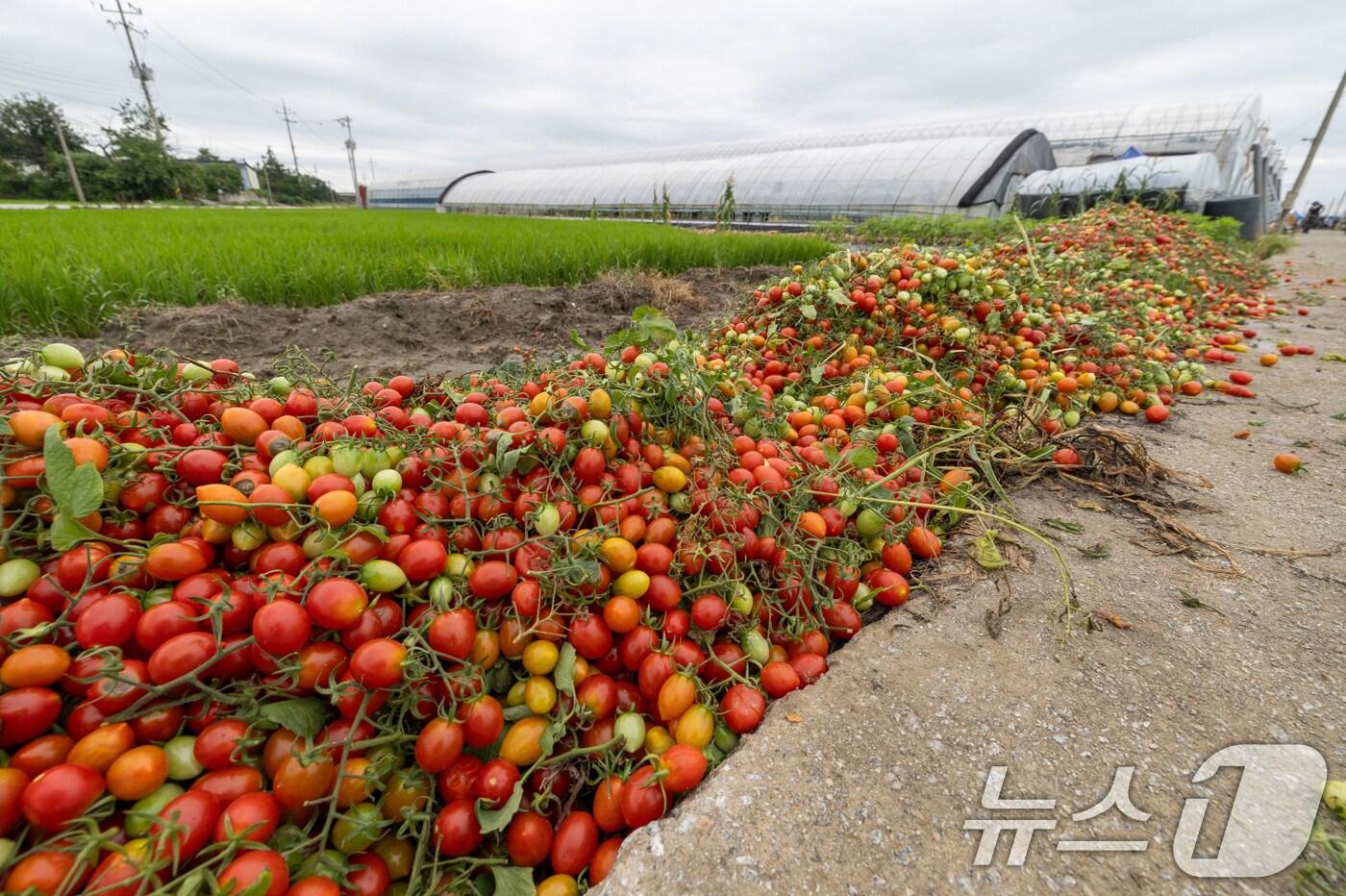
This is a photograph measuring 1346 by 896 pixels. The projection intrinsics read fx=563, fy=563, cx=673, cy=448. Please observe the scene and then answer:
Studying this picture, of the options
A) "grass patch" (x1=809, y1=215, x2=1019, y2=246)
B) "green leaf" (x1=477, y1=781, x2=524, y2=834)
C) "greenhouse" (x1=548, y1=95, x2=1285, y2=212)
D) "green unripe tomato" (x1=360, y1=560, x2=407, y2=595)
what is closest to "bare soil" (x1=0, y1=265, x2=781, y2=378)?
"green unripe tomato" (x1=360, y1=560, x2=407, y2=595)

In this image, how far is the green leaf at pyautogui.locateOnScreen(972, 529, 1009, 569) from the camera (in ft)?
5.73

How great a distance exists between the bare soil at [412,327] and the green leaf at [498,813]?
90.7 inches

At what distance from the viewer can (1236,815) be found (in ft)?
3.34

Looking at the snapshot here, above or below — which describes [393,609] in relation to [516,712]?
above

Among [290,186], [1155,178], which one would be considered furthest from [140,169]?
[1155,178]

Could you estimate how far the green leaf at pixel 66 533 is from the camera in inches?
37.3

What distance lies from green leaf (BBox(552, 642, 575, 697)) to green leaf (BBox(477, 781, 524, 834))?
0.18 metres

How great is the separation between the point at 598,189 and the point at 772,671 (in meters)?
26.9

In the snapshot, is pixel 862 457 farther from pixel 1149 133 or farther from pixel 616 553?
pixel 1149 133

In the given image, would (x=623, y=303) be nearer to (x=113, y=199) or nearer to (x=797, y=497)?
(x=797, y=497)

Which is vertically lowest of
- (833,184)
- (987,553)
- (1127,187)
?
(987,553)

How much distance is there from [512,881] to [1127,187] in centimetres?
1358

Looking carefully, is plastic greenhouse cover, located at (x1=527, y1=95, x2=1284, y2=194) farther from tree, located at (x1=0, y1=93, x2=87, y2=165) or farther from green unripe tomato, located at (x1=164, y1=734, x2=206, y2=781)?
tree, located at (x1=0, y1=93, x2=87, y2=165)

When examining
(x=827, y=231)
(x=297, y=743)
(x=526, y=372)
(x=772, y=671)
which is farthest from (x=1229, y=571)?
(x=827, y=231)
